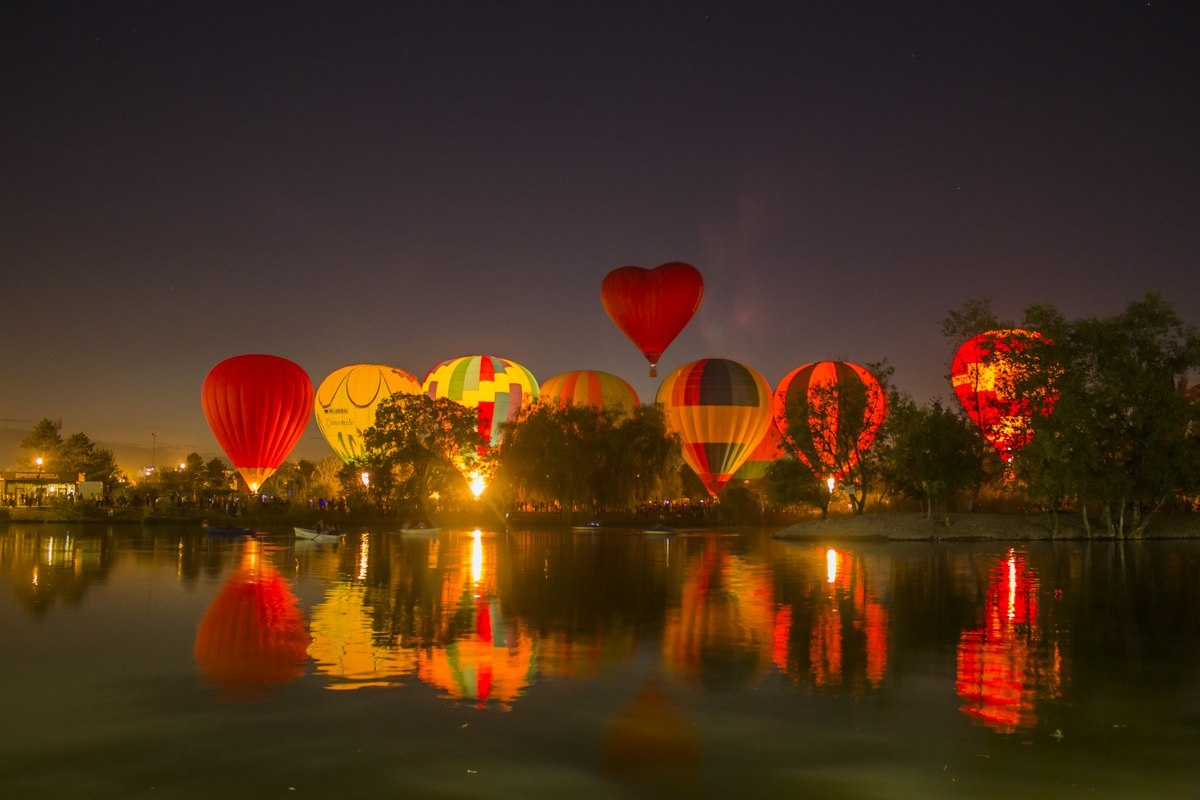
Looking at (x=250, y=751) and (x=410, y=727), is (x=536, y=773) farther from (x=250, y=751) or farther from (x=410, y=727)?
(x=250, y=751)

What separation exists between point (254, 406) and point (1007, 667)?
179ft

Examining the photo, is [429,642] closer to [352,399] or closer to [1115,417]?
[1115,417]

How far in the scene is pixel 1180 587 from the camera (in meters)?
21.4

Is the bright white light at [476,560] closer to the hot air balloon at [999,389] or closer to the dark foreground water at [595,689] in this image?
the dark foreground water at [595,689]

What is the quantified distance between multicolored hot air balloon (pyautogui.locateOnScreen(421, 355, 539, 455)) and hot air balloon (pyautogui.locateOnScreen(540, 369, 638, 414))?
3529 mm

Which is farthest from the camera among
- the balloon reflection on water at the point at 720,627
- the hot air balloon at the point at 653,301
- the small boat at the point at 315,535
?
the hot air balloon at the point at 653,301

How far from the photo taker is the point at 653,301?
5953cm

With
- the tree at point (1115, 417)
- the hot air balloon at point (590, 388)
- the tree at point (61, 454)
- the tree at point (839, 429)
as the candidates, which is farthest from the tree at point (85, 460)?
the tree at point (1115, 417)

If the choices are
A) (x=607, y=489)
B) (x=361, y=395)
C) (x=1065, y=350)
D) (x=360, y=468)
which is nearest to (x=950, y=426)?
(x=1065, y=350)

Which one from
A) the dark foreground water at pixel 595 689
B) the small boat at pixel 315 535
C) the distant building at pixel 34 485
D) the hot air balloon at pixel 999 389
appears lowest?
the dark foreground water at pixel 595 689

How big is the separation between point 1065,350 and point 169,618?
38378mm

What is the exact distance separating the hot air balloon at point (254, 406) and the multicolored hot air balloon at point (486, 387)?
1067 cm

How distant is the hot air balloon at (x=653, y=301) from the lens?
59156 millimetres

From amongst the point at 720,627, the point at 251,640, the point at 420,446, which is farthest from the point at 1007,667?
the point at 420,446
